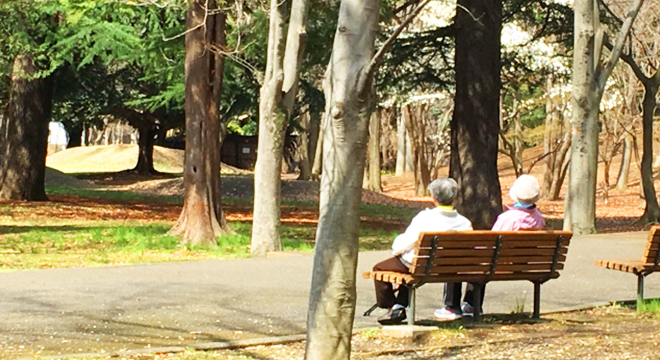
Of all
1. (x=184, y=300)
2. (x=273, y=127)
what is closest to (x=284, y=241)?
(x=273, y=127)

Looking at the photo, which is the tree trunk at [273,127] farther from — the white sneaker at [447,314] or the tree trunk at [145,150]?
the tree trunk at [145,150]

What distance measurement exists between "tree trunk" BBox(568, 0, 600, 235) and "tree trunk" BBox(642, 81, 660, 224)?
5.24 metres

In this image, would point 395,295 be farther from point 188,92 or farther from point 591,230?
point 591,230

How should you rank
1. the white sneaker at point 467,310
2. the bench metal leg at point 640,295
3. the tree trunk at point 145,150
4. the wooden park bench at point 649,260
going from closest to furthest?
1. the white sneaker at point 467,310
2. the wooden park bench at point 649,260
3. the bench metal leg at point 640,295
4. the tree trunk at point 145,150

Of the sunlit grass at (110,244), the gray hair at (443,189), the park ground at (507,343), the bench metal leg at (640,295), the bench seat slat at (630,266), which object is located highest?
the gray hair at (443,189)

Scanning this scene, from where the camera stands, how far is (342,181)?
20.5 feet

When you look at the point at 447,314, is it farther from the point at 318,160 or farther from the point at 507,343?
the point at 318,160

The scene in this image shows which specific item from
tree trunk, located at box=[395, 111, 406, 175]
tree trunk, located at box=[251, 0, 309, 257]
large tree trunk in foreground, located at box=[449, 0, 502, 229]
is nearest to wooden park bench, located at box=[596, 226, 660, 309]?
tree trunk, located at box=[251, 0, 309, 257]

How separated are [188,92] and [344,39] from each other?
37.1 ft

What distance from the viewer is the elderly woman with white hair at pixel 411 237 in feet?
28.0

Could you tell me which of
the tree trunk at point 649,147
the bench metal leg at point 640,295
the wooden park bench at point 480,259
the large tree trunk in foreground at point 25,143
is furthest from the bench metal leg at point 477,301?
the large tree trunk in foreground at point 25,143

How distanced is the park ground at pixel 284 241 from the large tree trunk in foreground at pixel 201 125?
1.67ft

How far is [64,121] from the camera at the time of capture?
4947cm

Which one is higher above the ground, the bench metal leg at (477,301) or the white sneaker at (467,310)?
the bench metal leg at (477,301)
